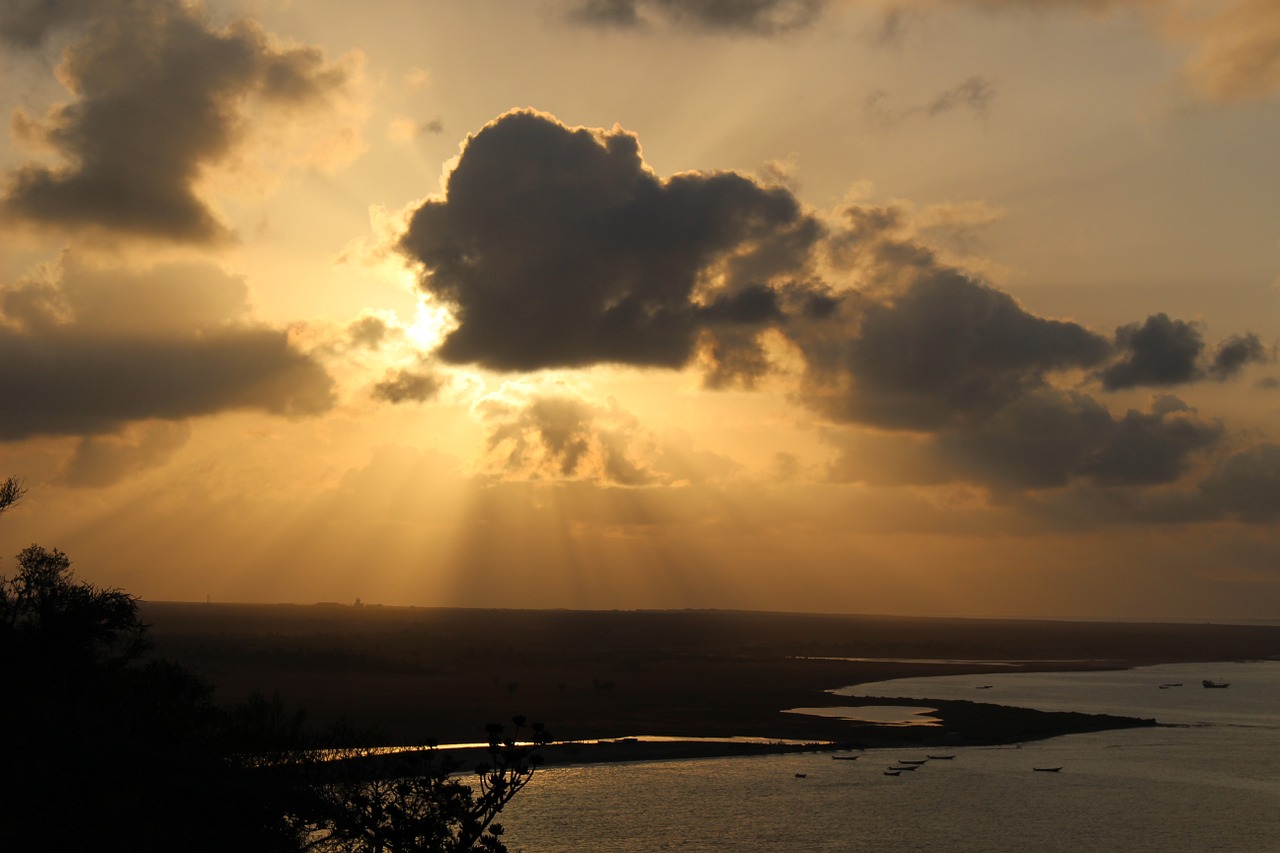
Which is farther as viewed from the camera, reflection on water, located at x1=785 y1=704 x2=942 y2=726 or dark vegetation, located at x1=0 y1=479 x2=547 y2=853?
reflection on water, located at x1=785 y1=704 x2=942 y2=726

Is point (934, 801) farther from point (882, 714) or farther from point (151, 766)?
point (151, 766)

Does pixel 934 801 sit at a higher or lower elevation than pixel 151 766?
lower

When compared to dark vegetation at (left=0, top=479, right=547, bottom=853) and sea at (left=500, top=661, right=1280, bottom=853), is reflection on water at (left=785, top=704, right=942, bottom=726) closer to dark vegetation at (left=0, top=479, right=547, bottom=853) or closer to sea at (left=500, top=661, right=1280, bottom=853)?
sea at (left=500, top=661, right=1280, bottom=853)

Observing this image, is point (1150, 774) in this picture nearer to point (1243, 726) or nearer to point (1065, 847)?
point (1065, 847)

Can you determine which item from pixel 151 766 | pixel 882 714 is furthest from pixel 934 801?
pixel 151 766

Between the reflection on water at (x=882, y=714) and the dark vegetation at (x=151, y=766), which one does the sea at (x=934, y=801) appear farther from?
the dark vegetation at (x=151, y=766)

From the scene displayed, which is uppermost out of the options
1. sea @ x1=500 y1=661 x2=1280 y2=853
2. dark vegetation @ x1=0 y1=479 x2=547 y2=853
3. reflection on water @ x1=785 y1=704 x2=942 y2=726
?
dark vegetation @ x1=0 y1=479 x2=547 y2=853

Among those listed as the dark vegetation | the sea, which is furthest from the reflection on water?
the dark vegetation
